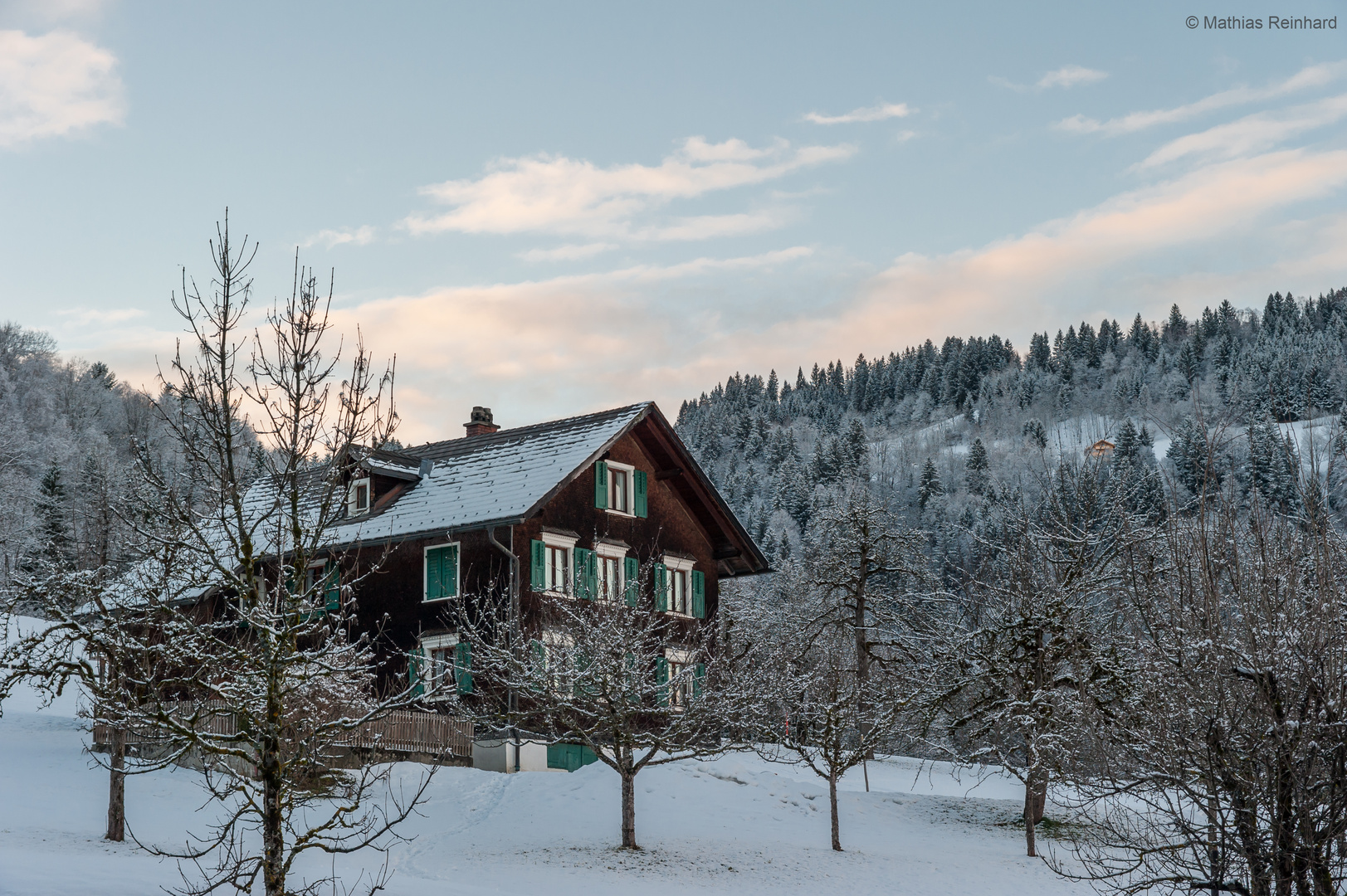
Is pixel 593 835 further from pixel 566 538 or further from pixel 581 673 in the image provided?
pixel 566 538

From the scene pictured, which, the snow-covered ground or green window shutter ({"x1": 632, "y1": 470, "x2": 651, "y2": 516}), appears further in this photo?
green window shutter ({"x1": 632, "y1": 470, "x2": 651, "y2": 516})

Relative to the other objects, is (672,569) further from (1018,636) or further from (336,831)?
(336,831)

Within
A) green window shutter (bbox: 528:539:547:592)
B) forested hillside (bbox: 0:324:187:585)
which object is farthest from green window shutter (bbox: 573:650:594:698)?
forested hillside (bbox: 0:324:187:585)

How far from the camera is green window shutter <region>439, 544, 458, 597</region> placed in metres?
29.7

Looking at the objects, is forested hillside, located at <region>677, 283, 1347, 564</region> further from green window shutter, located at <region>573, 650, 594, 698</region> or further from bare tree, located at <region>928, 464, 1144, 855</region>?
green window shutter, located at <region>573, 650, 594, 698</region>

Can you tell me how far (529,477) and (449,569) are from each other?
307 cm

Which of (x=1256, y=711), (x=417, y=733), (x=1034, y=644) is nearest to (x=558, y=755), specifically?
(x=417, y=733)

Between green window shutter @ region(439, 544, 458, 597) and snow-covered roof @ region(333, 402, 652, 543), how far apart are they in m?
0.68

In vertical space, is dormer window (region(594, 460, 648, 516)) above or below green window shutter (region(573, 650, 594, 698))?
above

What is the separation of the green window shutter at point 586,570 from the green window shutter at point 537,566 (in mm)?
833

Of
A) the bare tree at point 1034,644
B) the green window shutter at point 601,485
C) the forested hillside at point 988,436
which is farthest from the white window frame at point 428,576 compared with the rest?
the forested hillside at point 988,436

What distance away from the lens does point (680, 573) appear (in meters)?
34.4

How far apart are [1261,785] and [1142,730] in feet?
5.56

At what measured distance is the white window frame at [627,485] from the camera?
1273 inches
